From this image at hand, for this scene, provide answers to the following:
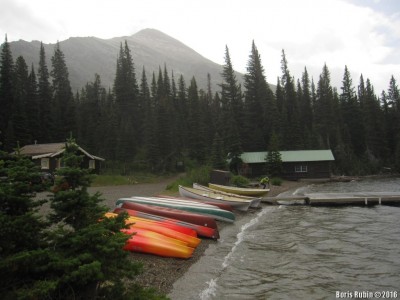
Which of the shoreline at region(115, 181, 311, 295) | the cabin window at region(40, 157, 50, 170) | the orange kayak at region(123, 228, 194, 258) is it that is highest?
the cabin window at region(40, 157, 50, 170)

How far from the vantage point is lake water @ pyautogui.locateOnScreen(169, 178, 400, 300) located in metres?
9.70

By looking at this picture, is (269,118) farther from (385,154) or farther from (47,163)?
(47,163)

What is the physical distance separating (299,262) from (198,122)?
52.9m

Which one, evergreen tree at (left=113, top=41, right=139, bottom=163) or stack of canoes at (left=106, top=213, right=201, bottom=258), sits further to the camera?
evergreen tree at (left=113, top=41, right=139, bottom=163)

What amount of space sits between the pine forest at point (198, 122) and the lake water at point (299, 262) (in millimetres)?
28363

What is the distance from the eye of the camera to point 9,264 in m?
5.59

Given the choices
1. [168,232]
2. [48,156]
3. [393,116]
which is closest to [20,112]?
[48,156]

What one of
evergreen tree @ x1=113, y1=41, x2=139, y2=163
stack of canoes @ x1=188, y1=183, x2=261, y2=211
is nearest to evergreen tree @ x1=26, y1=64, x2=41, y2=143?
evergreen tree @ x1=113, y1=41, x2=139, y2=163

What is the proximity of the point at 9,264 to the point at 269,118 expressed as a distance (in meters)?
65.6

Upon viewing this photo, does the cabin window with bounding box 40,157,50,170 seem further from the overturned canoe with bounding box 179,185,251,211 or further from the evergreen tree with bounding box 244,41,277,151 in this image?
the evergreen tree with bounding box 244,41,277,151

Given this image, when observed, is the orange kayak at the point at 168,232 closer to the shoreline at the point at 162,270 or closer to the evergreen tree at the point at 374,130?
the shoreline at the point at 162,270

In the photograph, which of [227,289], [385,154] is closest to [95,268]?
[227,289]

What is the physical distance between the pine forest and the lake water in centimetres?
2836

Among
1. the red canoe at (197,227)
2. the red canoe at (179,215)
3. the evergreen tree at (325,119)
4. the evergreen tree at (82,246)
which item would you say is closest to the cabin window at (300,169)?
the evergreen tree at (325,119)
